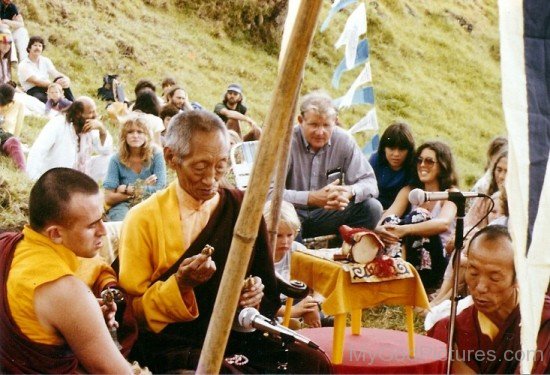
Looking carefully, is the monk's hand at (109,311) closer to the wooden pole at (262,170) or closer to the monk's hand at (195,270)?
the monk's hand at (195,270)

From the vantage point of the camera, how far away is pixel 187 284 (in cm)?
289

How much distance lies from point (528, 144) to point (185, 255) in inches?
51.3

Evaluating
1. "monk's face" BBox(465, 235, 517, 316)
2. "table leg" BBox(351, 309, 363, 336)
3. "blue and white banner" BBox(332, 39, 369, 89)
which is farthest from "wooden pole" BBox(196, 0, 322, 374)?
"blue and white banner" BBox(332, 39, 369, 89)

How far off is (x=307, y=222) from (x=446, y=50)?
4433mm

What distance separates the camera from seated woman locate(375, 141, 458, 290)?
5.72 m

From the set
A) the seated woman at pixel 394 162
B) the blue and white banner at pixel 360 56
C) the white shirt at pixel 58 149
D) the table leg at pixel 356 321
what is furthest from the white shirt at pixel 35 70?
the table leg at pixel 356 321

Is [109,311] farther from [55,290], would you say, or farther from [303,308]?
[303,308]

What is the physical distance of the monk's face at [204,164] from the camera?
3.06 metres

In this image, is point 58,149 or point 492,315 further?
point 58,149

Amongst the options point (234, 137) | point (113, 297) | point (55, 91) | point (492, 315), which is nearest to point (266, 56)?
point (234, 137)

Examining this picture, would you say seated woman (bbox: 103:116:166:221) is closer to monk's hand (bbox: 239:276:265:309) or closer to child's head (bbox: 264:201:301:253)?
child's head (bbox: 264:201:301:253)

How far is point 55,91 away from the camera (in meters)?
6.69

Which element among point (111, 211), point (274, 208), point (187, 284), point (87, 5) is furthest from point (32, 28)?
point (187, 284)

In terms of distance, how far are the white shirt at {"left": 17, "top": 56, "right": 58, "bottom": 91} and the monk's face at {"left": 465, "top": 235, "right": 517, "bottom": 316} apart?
14.9 feet
